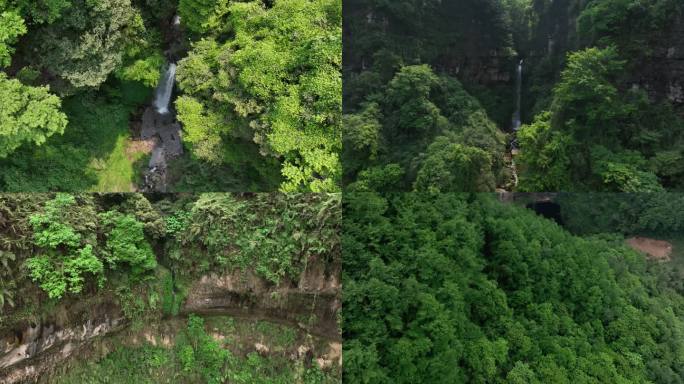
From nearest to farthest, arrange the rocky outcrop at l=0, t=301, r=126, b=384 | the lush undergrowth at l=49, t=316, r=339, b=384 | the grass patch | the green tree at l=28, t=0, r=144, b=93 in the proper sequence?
the rocky outcrop at l=0, t=301, r=126, b=384 < the green tree at l=28, t=0, r=144, b=93 < the lush undergrowth at l=49, t=316, r=339, b=384 < the grass patch

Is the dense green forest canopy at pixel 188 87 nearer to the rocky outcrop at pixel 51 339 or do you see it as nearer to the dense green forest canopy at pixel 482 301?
the dense green forest canopy at pixel 482 301

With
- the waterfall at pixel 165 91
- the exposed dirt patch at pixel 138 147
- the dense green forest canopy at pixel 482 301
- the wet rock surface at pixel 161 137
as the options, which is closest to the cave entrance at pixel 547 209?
the dense green forest canopy at pixel 482 301

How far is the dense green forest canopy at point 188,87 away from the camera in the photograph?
6.03 m

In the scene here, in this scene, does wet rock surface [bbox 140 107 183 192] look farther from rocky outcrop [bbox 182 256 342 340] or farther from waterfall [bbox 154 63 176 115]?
rocky outcrop [bbox 182 256 342 340]

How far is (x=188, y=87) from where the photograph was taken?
6582mm

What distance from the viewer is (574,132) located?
6.09 metres

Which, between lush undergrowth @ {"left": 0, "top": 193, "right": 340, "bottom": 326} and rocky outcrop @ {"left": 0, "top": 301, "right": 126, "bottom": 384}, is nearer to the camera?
lush undergrowth @ {"left": 0, "top": 193, "right": 340, "bottom": 326}

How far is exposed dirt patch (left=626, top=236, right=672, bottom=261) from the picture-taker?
8977mm

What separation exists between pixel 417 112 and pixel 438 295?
99.2 inches

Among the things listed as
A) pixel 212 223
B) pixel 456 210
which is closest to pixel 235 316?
pixel 212 223

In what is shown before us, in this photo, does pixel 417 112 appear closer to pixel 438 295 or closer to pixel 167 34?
pixel 438 295

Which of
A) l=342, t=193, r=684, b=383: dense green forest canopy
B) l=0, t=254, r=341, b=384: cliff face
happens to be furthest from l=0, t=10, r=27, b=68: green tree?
l=342, t=193, r=684, b=383: dense green forest canopy

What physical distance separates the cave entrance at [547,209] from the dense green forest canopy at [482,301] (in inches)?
4.4

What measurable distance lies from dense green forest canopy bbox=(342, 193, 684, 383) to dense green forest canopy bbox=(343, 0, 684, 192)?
66cm
